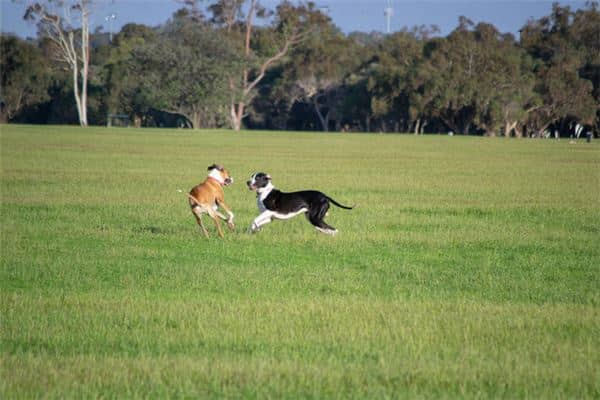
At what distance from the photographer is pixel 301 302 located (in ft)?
32.7

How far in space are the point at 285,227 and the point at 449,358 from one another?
9.17 meters

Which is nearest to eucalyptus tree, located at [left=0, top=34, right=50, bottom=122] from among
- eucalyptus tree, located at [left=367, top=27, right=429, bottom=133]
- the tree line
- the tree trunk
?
the tree line

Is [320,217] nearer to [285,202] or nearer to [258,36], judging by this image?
[285,202]

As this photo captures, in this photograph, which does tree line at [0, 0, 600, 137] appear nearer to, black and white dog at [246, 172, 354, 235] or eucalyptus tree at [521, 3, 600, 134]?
eucalyptus tree at [521, 3, 600, 134]

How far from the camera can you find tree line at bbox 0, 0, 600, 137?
98.9 m

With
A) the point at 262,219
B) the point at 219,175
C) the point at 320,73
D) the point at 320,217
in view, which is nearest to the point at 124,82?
the point at 320,73

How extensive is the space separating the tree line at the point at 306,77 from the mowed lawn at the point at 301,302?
78.2 meters

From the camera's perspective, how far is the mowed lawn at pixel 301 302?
7.15 m

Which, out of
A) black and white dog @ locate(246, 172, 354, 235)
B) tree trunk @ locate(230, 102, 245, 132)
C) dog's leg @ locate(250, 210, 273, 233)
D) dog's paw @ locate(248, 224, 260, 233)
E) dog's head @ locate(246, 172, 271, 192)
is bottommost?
→ tree trunk @ locate(230, 102, 245, 132)

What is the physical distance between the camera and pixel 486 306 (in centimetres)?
991

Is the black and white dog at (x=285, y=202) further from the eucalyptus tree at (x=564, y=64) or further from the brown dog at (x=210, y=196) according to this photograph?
the eucalyptus tree at (x=564, y=64)

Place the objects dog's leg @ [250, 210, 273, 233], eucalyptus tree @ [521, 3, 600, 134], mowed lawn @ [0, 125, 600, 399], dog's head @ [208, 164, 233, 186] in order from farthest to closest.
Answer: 1. eucalyptus tree @ [521, 3, 600, 134]
2. dog's head @ [208, 164, 233, 186]
3. dog's leg @ [250, 210, 273, 233]
4. mowed lawn @ [0, 125, 600, 399]

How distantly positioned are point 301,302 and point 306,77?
3946 inches

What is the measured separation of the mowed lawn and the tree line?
78.2 metres
